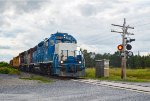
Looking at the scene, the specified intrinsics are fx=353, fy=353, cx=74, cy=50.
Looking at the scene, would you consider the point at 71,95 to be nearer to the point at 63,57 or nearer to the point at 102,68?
the point at 63,57

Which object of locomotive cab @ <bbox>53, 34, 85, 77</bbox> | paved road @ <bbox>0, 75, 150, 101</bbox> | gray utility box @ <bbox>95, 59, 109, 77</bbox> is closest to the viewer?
paved road @ <bbox>0, 75, 150, 101</bbox>

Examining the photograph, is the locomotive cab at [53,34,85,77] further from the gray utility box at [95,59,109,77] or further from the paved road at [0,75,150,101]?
the paved road at [0,75,150,101]

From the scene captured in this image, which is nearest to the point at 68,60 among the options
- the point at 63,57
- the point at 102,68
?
the point at 63,57

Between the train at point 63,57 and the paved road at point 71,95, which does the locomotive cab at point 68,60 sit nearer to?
the train at point 63,57

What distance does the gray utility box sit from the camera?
3219 cm

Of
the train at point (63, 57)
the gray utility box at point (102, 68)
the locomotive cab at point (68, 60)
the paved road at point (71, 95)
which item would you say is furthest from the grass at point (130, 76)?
the paved road at point (71, 95)

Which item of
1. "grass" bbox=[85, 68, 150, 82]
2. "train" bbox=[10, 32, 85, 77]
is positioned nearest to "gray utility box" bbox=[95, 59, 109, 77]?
"grass" bbox=[85, 68, 150, 82]

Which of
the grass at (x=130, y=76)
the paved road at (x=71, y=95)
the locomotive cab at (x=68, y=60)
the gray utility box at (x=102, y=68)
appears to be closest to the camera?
the paved road at (x=71, y=95)

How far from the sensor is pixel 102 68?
32.4m

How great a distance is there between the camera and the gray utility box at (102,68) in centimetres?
3219

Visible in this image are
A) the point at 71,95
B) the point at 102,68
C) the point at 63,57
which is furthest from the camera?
the point at 102,68

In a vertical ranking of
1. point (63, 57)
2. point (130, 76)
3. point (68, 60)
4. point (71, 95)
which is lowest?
point (71, 95)

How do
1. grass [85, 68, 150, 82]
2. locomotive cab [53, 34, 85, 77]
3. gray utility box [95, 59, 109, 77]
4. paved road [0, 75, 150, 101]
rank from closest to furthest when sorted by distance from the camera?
paved road [0, 75, 150, 101] < grass [85, 68, 150, 82] < locomotive cab [53, 34, 85, 77] < gray utility box [95, 59, 109, 77]

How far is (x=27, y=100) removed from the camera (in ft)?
41.5
